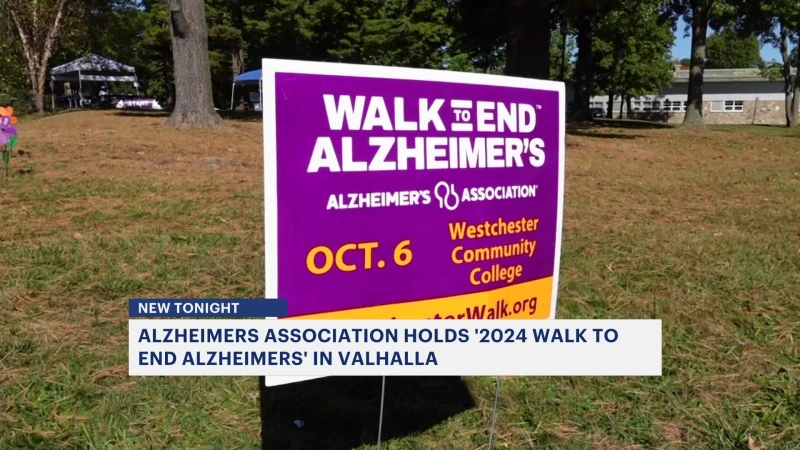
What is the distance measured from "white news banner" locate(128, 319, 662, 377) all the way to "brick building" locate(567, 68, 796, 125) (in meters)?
58.2

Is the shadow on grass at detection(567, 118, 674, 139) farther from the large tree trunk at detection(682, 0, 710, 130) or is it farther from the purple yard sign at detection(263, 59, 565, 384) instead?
the purple yard sign at detection(263, 59, 565, 384)

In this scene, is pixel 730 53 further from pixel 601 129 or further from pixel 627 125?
pixel 601 129

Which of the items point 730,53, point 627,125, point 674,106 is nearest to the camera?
point 627,125

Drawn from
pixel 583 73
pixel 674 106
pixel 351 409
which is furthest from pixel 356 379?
pixel 674 106

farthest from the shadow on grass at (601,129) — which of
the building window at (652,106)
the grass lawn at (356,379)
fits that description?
the building window at (652,106)

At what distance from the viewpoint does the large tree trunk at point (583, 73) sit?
105 feet

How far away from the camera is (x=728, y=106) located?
204 ft

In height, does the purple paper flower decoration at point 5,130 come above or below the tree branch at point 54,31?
below

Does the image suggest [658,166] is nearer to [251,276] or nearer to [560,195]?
[251,276]

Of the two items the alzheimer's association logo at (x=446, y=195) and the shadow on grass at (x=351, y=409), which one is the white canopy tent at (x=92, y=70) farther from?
the alzheimer's association logo at (x=446, y=195)

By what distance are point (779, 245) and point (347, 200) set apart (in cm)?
499

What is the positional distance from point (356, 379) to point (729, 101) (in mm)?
66929

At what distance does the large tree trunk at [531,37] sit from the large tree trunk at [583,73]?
594 inches

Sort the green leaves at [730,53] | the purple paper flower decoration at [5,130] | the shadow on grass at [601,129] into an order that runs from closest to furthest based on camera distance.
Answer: the purple paper flower decoration at [5,130] → the shadow on grass at [601,129] → the green leaves at [730,53]
